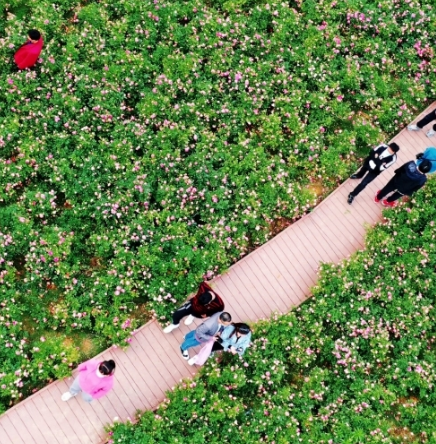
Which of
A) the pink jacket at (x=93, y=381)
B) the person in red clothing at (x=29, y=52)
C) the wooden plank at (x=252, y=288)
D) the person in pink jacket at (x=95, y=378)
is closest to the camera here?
the person in pink jacket at (x=95, y=378)

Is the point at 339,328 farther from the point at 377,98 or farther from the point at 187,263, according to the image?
the point at 377,98

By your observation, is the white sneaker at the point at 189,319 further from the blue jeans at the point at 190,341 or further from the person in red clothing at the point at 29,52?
the person in red clothing at the point at 29,52

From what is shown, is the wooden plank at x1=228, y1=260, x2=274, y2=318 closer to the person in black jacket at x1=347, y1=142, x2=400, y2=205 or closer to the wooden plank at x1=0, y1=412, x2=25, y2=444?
the person in black jacket at x1=347, y1=142, x2=400, y2=205

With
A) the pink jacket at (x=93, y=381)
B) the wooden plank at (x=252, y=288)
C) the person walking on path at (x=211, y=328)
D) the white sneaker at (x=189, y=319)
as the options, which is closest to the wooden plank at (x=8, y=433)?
the pink jacket at (x=93, y=381)

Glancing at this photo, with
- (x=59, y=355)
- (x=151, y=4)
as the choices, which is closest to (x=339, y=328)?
(x=59, y=355)

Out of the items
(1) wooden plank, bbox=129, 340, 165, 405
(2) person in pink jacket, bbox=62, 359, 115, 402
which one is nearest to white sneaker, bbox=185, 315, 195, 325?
(1) wooden plank, bbox=129, 340, 165, 405
